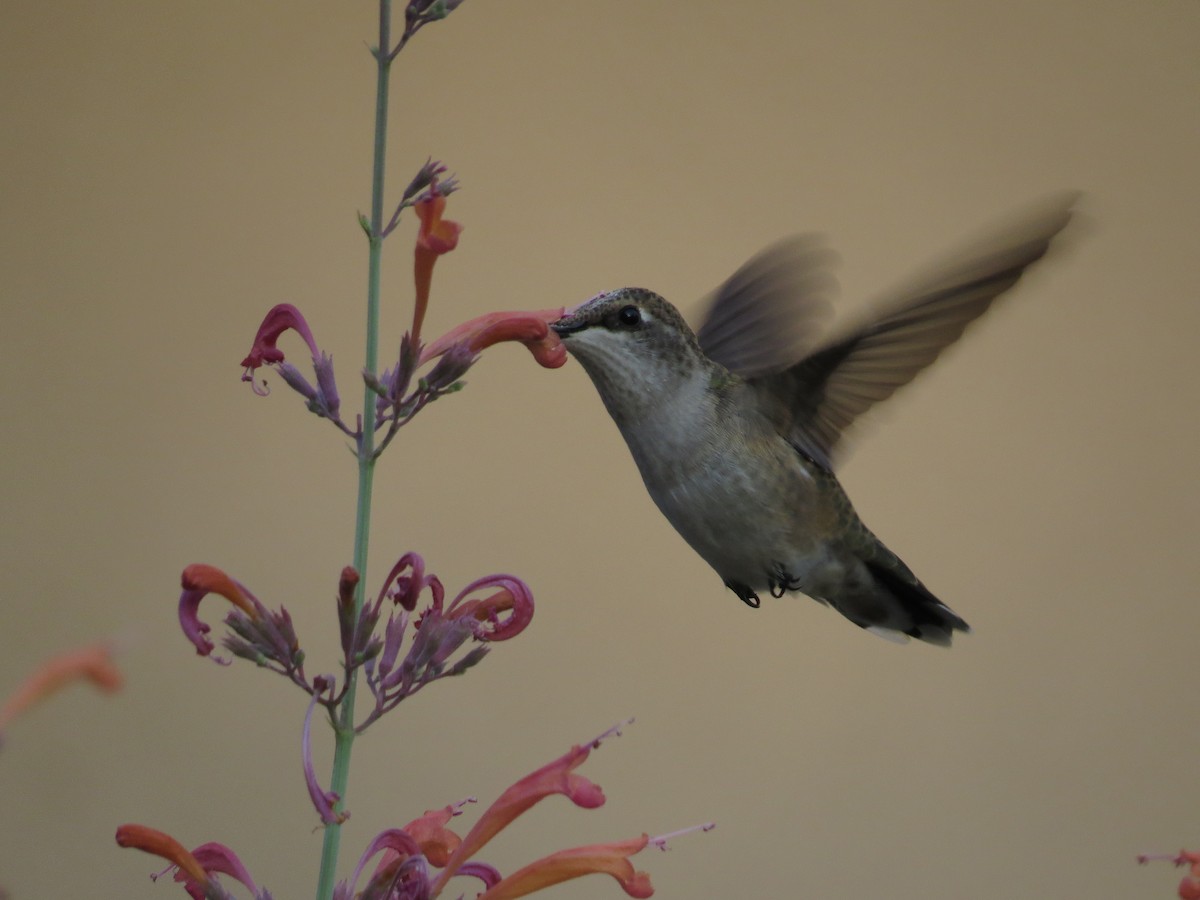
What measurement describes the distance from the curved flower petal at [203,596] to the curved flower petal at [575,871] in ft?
0.79

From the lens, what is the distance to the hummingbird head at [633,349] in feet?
3.98

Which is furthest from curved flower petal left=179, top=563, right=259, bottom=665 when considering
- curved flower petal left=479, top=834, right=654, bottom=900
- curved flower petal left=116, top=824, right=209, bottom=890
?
curved flower petal left=479, top=834, right=654, bottom=900

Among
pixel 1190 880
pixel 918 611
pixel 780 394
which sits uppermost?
pixel 780 394

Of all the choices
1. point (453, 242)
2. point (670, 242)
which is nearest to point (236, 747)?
point (670, 242)

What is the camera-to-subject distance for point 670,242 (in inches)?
108

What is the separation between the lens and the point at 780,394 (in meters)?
1.40

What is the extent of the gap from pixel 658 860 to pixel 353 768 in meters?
0.61

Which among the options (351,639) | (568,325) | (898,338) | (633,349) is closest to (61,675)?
(351,639)

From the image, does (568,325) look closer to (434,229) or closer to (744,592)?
(434,229)

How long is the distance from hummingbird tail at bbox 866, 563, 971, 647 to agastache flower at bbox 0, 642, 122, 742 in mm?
1192

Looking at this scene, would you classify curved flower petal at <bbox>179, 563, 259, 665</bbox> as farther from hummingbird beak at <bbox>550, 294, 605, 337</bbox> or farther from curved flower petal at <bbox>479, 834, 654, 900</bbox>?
hummingbird beak at <bbox>550, 294, 605, 337</bbox>

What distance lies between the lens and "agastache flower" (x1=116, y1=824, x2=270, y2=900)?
32.4 inches

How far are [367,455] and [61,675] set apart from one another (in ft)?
1.33

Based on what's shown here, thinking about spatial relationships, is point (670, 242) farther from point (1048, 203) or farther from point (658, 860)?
point (1048, 203)
